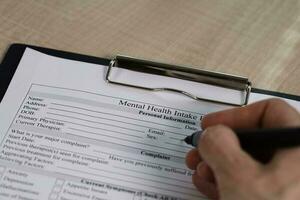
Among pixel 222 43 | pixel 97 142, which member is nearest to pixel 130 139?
pixel 97 142

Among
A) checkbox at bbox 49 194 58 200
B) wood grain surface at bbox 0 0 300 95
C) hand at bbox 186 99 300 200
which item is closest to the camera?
hand at bbox 186 99 300 200

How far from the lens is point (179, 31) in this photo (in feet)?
1.94

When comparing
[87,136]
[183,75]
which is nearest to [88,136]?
[87,136]

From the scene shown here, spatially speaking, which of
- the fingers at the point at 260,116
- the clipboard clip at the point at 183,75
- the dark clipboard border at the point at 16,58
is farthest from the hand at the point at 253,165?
the dark clipboard border at the point at 16,58

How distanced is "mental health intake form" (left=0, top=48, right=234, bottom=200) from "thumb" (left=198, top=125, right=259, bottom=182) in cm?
10

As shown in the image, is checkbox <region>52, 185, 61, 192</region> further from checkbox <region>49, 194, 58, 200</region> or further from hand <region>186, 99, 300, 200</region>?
hand <region>186, 99, 300, 200</region>

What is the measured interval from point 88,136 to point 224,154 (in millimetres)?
195

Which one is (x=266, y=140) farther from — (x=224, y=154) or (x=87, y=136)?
(x=87, y=136)

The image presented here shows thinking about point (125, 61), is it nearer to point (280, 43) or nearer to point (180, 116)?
point (180, 116)

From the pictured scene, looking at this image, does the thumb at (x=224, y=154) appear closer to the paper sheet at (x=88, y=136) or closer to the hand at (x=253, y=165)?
the hand at (x=253, y=165)

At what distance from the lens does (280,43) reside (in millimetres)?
580

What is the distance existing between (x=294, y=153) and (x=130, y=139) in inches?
8.2

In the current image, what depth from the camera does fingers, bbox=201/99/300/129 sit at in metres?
0.38

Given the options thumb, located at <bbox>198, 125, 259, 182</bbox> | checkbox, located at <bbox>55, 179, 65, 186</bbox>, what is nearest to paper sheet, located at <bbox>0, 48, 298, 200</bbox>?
checkbox, located at <bbox>55, 179, 65, 186</bbox>
